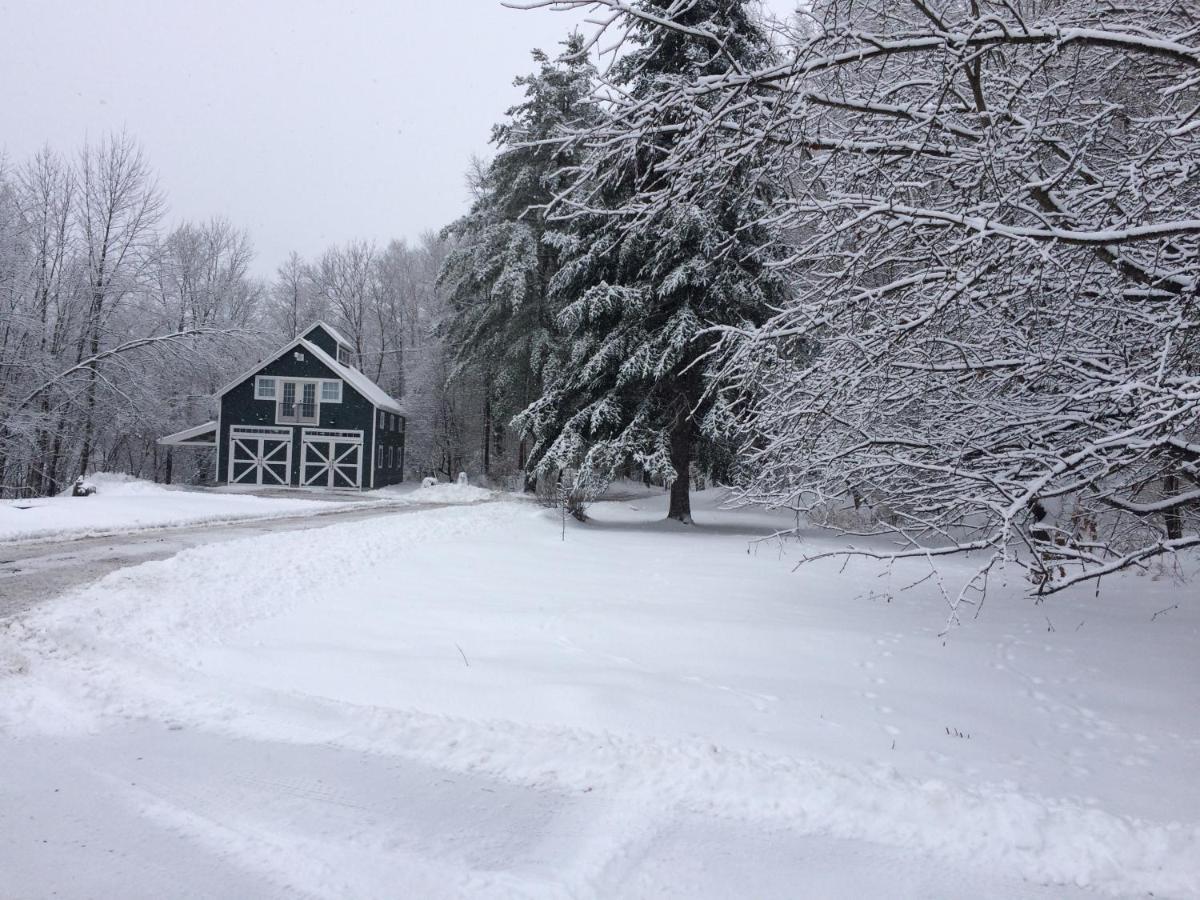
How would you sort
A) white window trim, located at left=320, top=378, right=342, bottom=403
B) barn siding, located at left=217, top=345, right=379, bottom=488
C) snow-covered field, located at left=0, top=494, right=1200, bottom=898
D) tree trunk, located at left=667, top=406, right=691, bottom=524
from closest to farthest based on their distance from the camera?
1. snow-covered field, located at left=0, top=494, right=1200, bottom=898
2. tree trunk, located at left=667, top=406, right=691, bottom=524
3. barn siding, located at left=217, top=345, right=379, bottom=488
4. white window trim, located at left=320, top=378, right=342, bottom=403

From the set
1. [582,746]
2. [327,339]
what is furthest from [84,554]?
[327,339]

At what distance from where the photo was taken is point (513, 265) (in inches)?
1090

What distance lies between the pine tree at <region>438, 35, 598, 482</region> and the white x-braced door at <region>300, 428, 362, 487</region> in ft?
22.0

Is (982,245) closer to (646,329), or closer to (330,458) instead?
(646,329)

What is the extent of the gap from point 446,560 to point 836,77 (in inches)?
315

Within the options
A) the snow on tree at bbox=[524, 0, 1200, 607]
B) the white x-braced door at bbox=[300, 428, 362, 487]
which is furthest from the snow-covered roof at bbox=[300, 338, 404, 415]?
the snow on tree at bbox=[524, 0, 1200, 607]

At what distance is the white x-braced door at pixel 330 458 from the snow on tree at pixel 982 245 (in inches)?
1194

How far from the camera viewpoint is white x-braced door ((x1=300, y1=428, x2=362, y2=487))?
111 feet

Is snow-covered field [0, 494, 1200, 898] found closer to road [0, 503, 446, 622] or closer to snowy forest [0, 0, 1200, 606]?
road [0, 503, 446, 622]

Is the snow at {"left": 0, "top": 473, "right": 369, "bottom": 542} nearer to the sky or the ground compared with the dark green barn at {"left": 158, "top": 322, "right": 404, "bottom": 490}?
nearer to the ground

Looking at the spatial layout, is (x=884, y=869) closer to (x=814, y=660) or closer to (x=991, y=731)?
(x=991, y=731)

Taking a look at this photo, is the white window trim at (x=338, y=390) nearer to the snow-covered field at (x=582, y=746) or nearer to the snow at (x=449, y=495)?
the snow at (x=449, y=495)

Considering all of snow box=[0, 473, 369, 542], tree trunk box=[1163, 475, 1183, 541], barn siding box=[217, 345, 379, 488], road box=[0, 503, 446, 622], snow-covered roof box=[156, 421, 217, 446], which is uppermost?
barn siding box=[217, 345, 379, 488]

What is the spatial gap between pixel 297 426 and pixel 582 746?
3281cm
